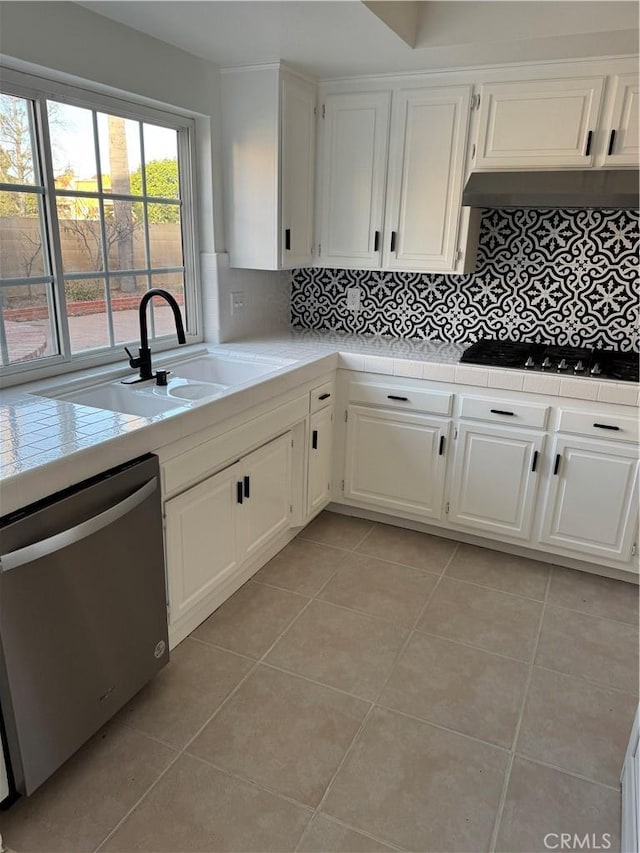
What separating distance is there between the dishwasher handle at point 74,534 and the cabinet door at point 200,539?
243 mm

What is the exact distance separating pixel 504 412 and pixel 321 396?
2.90 feet

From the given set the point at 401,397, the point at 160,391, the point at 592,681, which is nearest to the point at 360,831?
the point at 592,681

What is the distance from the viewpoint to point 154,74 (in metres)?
2.46

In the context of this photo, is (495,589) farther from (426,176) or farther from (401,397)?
(426,176)

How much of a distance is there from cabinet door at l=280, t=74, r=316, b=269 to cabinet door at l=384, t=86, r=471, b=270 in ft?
1.42

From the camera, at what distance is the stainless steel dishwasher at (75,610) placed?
1432 mm

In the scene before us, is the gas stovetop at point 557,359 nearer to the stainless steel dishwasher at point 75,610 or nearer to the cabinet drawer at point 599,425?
the cabinet drawer at point 599,425

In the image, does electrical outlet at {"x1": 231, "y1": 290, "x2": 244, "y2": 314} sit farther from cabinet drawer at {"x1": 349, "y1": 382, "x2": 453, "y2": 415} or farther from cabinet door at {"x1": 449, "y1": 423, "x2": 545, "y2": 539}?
cabinet door at {"x1": 449, "y1": 423, "x2": 545, "y2": 539}

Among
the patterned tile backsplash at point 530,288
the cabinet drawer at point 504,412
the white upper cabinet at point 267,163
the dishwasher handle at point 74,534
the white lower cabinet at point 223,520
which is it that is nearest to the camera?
the dishwasher handle at point 74,534

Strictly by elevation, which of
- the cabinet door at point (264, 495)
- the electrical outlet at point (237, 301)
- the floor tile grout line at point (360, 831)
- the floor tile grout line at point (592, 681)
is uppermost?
the electrical outlet at point (237, 301)

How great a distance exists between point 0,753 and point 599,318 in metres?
3.04

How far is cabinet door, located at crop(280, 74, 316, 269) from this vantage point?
2852 mm

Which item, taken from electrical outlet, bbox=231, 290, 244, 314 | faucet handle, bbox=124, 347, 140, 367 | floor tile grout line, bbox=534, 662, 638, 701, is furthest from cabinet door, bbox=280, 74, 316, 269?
floor tile grout line, bbox=534, 662, 638, 701

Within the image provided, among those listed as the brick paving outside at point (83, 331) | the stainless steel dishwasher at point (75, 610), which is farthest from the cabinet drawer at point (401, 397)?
the stainless steel dishwasher at point (75, 610)
